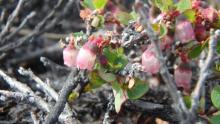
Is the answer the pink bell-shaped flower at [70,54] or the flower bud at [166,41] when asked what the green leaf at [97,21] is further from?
the flower bud at [166,41]

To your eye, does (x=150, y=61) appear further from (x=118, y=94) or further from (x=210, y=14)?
(x=210, y=14)

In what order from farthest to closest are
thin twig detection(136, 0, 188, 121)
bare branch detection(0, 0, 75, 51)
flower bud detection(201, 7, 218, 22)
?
bare branch detection(0, 0, 75, 51)
flower bud detection(201, 7, 218, 22)
thin twig detection(136, 0, 188, 121)

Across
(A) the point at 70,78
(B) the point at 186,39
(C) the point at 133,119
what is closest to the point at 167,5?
(B) the point at 186,39

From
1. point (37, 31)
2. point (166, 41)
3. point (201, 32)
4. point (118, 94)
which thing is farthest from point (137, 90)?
point (37, 31)

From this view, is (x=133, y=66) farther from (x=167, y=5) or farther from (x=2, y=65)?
(x=2, y=65)

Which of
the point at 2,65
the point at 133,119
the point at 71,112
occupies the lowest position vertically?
the point at 133,119

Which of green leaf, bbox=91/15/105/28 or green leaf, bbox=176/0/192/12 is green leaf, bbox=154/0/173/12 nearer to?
green leaf, bbox=176/0/192/12

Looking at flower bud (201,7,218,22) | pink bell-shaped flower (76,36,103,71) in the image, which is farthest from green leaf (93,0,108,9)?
flower bud (201,7,218,22)
